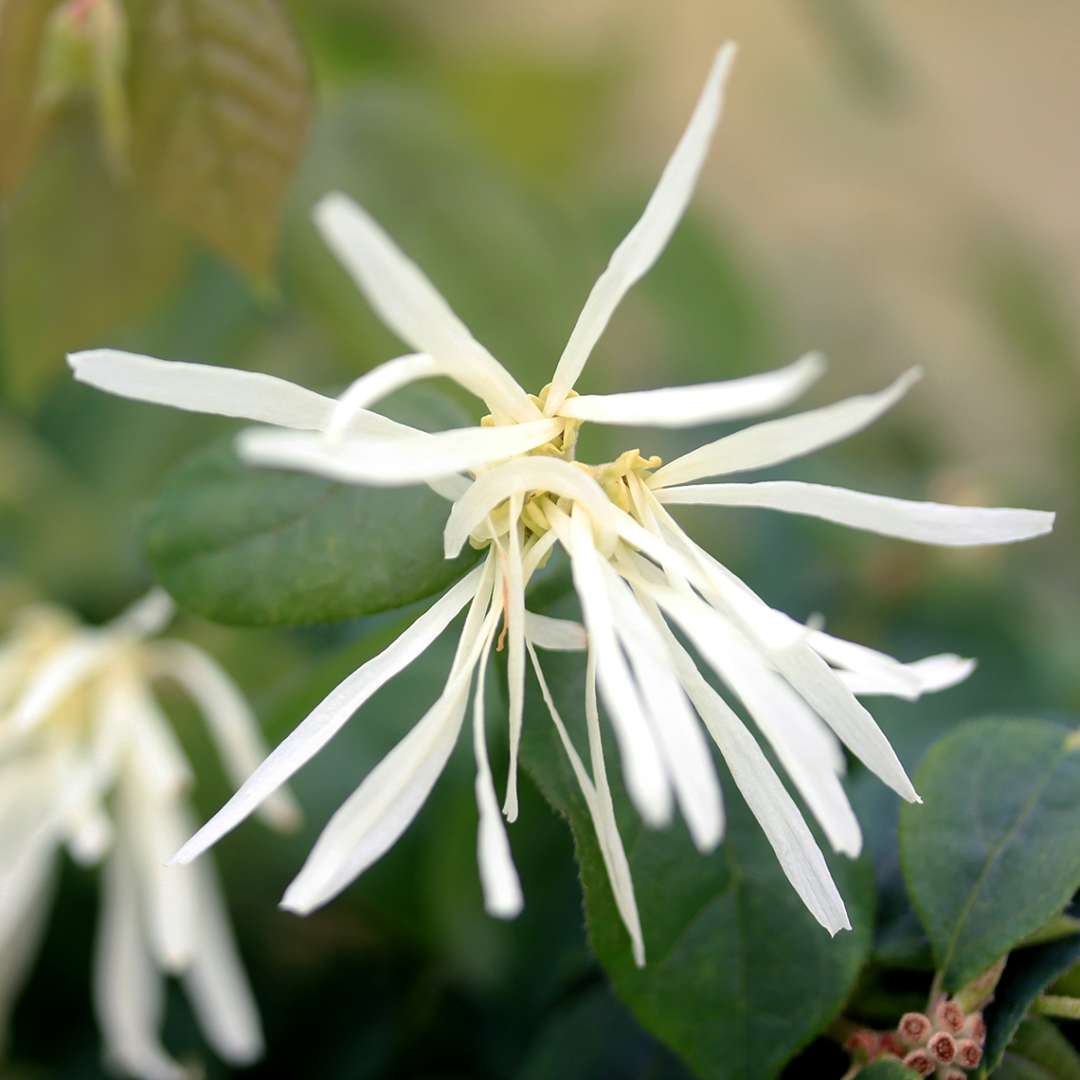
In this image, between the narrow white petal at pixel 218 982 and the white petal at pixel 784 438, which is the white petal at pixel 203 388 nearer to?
the white petal at pixel 784 438

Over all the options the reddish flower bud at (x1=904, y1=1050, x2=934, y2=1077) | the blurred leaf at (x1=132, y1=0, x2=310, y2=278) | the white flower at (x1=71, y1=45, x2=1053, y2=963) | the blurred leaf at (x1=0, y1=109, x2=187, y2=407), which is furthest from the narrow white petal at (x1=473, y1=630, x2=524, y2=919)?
the blurred leaf at (x1=0, y1=109, x2=187, y2=407)

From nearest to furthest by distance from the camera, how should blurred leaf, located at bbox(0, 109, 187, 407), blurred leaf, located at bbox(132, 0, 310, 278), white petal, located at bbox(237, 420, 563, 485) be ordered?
white petal, located at bbox(237, 420, 563, 485) < blurred leaf, located at bbox(132, 0, 310, 278) < blurred leaf, located at bbox(0, 109, 187, 407)

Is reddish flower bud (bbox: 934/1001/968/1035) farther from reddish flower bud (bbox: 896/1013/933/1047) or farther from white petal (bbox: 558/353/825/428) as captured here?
white petal (bbox: 558/353/825/428)

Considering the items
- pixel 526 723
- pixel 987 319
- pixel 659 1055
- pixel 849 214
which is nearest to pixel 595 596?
pixel 526 723

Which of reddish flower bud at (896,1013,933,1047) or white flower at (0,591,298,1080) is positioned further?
white flower at (0,591,298,1080)

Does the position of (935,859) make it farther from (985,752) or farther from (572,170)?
(572,170)

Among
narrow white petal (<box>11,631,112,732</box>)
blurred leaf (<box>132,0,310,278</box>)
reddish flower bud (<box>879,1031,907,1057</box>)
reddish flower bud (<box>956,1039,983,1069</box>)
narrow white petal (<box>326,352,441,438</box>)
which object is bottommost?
reddish flower bud (<box>879,1031,907,1057</box>)
